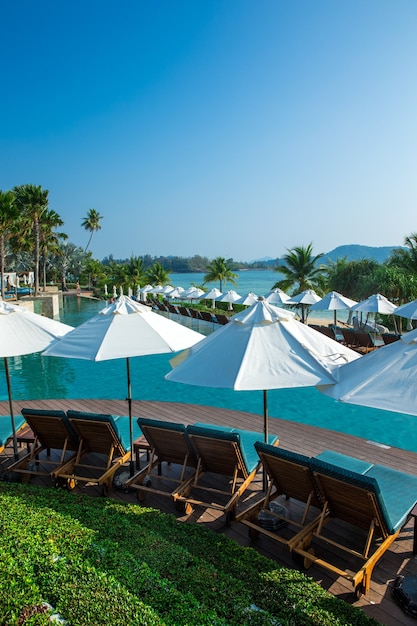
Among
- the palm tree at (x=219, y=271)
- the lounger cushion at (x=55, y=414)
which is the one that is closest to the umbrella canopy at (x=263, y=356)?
the lounger cushion at (x=55, y=414)

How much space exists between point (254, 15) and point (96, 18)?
5.66 metres

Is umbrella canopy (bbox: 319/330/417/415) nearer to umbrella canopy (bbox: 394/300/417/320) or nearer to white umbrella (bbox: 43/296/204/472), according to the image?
white umbrella (bbox: 43/296/204/472)

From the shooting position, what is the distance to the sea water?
7.91 meters

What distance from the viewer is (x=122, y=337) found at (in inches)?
183

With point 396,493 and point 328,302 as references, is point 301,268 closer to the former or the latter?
point 328,302

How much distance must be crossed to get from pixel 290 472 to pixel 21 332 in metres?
3.46

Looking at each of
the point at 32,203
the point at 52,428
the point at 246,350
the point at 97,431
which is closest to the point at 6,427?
the point at 52,428

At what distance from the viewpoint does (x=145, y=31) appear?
1429 centimetres

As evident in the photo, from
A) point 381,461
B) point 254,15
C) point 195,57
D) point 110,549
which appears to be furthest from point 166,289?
point 110,549

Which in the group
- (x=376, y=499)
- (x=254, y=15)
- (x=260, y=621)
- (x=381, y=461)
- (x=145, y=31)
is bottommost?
(x=381, y=461)

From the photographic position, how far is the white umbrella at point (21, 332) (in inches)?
187

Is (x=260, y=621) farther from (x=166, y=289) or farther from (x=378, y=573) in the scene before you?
(x=166, y=289)

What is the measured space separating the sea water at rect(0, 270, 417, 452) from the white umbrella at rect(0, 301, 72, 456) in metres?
3.80

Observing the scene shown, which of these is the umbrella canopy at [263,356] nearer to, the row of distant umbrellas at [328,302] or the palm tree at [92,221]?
the row of distant umbrellas at [328,302]
